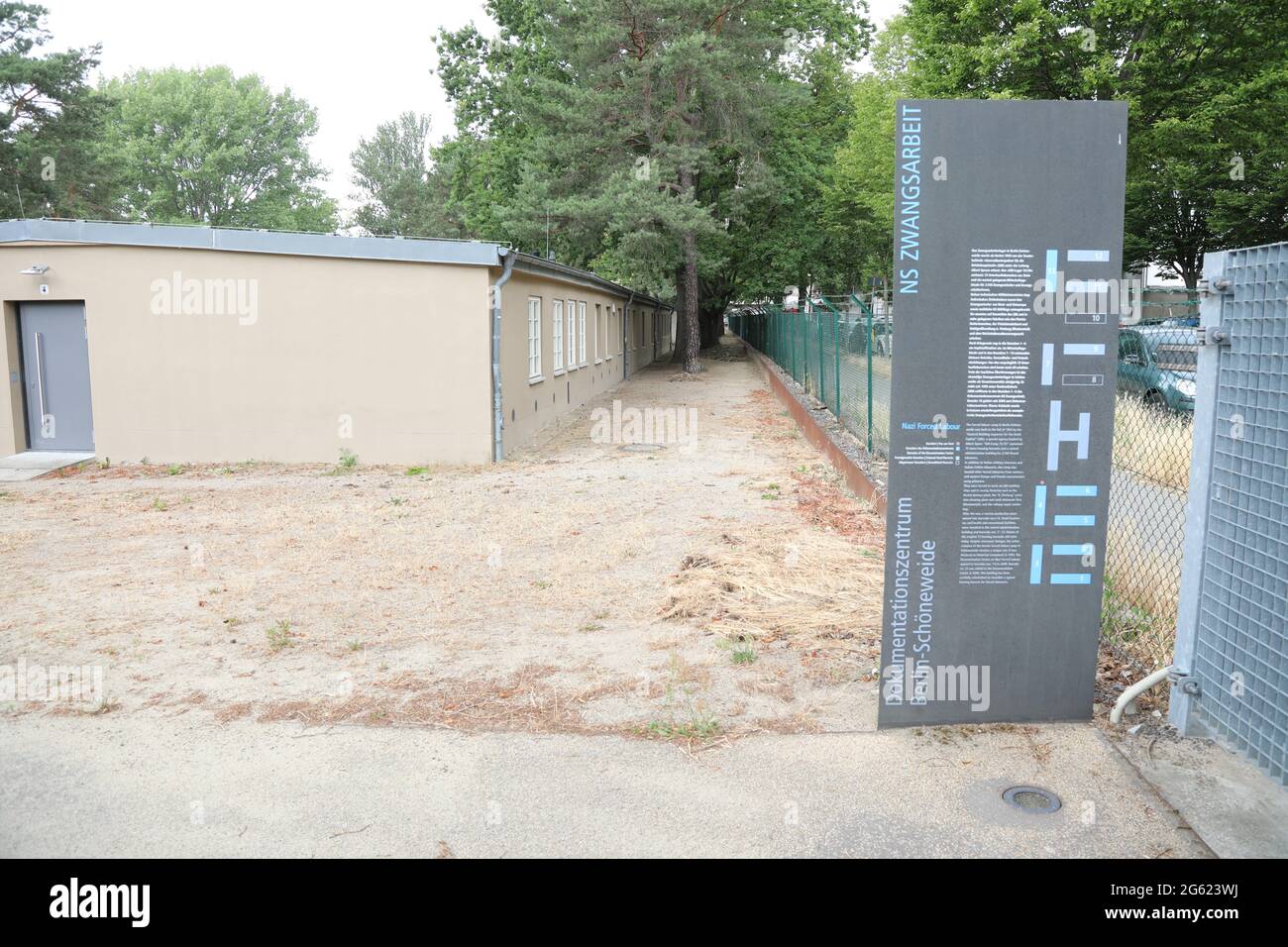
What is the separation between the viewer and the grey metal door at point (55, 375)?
13.8 m

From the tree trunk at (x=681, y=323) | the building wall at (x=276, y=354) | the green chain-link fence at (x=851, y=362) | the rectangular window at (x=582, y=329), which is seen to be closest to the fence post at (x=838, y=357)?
the green chain-link fence at (x=851, y=362)

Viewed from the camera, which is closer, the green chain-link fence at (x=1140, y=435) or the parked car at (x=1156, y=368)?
the green chain-link fence at (x=1140, y=435)

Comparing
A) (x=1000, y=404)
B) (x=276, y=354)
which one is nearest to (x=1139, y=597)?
(x=1000, y=404)

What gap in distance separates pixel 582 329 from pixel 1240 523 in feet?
59.0

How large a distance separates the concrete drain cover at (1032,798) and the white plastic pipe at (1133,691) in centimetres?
79

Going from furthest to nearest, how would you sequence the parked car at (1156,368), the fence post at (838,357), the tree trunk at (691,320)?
the tree trunk at (691,320)
the fence post at (838,357)
the parked car at (1156,368)

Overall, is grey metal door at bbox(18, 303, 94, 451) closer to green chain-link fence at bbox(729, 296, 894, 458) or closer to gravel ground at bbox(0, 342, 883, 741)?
gravel ground at bbox(0, 342, 883, 741)

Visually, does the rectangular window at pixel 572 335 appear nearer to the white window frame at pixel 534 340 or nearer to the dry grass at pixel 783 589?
the white window frame at pixel 534 340

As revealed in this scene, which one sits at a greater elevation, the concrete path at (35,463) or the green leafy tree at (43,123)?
the green leafy tree at (43,123)

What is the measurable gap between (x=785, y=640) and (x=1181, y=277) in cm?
3201

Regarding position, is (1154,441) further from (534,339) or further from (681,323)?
(681,323)

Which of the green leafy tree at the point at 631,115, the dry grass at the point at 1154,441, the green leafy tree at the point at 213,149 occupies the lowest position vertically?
the dry grass at the point at 1154,441

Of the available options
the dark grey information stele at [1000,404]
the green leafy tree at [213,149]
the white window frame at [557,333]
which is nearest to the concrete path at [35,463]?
the white window frame at [557,333]

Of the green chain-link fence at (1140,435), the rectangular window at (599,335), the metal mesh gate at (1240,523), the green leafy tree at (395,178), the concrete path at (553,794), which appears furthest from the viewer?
the green leafy tree at (395,178)
